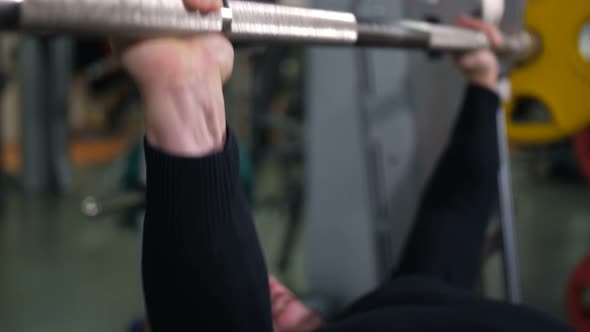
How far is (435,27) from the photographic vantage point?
0.84 m

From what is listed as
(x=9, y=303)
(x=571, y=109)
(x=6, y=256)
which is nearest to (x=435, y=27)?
(x=571, y=109)

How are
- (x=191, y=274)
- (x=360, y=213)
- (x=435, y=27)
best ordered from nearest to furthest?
1. (x=191, y=274)
2. (x=435, y=27)
3. (x=360, y=213)

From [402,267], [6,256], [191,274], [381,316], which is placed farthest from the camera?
[6,256]

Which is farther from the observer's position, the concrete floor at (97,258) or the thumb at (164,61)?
the concrete floor at (97,258)

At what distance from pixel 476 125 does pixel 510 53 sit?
154 millimetres

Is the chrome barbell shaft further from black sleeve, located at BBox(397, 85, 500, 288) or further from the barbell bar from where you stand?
black sleeve, located at BBox(397, 85, 500, 288)

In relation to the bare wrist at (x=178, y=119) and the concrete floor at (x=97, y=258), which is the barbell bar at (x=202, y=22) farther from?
the concrete floor at (x=97, y=258)

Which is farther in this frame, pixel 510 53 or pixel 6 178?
pixel 6 178

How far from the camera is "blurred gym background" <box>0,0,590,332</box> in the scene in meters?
1.18

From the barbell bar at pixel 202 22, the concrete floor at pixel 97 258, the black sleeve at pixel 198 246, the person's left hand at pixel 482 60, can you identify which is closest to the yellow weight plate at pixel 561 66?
the person's left hand at pixel 482 60

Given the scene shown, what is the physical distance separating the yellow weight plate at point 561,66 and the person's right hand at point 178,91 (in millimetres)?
894

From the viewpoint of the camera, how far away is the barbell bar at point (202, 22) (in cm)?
35

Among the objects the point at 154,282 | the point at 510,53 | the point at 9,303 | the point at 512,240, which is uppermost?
the point at 510,53

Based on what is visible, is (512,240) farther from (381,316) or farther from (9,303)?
(9,303)
